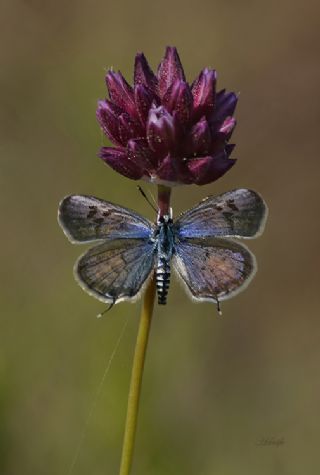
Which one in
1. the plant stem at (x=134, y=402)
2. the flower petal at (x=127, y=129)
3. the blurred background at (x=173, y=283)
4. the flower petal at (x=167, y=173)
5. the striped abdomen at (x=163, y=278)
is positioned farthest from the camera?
the blurred background at (x=173, y=283)

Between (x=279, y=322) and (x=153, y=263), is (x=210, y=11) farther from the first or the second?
(x=153, y=263)

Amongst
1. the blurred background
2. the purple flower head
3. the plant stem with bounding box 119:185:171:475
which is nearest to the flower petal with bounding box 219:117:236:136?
the purple flower head

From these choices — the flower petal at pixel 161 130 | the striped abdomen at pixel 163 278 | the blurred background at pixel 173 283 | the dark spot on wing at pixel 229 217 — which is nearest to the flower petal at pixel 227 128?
the flower petal at pixel 161 130

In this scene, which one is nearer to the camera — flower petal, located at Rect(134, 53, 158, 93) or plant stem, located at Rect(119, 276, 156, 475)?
plant stem, located at Rect(119, 276, 156, 475)

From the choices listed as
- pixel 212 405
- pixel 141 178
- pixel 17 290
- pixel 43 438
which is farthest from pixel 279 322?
pixel 141 178

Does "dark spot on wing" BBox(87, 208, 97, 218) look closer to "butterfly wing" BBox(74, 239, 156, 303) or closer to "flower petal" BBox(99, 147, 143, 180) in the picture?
"butterfly wing" BBox(74, 239, 156, 303)

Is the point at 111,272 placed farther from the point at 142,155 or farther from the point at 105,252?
the point at 142,155

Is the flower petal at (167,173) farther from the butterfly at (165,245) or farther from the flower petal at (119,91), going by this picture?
the flower petal at (119,91)
